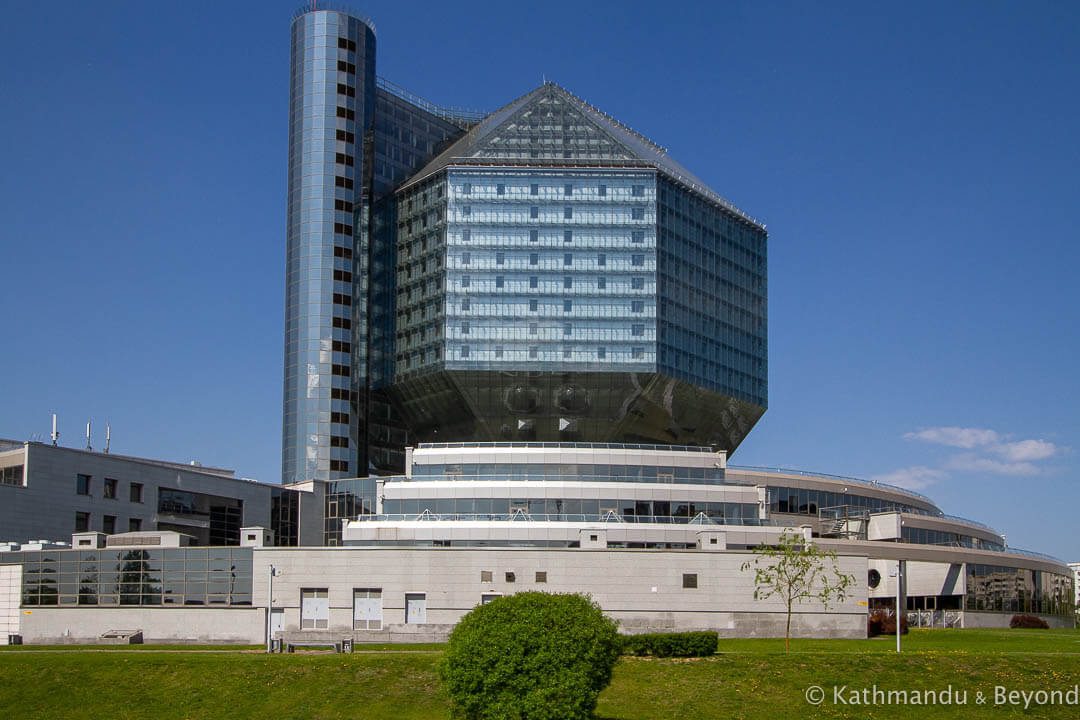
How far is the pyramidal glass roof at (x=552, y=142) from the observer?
152 metres

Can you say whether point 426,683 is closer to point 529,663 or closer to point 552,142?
point 529,663

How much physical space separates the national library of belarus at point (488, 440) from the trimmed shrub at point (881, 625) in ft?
12.0

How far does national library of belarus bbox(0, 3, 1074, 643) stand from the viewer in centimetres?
9731

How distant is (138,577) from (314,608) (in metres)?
16.0

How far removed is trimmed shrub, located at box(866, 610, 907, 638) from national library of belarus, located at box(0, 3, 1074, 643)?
12.0ft

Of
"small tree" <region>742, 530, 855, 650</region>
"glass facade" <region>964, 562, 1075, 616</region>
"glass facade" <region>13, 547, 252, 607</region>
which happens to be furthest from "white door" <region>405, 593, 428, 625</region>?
"glass facade" <region>964, 562, 1075, 616</region>

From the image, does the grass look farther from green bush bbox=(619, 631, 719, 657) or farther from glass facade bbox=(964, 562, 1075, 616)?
glass facade bbox=(964, 562, 1075, 616)

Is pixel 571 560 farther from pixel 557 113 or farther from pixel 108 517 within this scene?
pixel 557 113

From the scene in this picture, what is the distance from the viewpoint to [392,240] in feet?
535

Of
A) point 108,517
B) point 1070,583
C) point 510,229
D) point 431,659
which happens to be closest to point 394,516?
point 108,517

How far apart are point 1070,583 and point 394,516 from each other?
93.6 metres

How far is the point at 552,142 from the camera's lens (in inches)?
6097

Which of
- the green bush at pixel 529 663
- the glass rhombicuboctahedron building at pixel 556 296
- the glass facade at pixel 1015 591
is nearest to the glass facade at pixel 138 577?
the green bush at pixel 529 663

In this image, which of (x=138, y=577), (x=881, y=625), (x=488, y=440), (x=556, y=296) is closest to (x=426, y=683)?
(x=138, y=577)
